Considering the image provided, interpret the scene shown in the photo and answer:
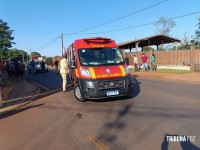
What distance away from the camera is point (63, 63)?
43.8 ft

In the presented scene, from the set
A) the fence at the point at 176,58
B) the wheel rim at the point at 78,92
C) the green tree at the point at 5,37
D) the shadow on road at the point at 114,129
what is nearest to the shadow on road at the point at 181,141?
the shadow on road at the point at 114,129

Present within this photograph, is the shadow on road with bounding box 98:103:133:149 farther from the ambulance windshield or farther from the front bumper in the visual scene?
the ambulance windshield

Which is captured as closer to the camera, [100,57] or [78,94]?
Answer: [78,94]

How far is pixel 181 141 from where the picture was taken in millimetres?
5383

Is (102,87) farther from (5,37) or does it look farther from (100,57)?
(5,37)

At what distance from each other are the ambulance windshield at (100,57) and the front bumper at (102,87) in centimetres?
98

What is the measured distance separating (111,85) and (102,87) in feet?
1.08

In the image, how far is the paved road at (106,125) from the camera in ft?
18.1

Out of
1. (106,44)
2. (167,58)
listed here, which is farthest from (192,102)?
(167,58)

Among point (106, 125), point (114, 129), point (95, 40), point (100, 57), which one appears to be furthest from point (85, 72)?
point (114, 129)

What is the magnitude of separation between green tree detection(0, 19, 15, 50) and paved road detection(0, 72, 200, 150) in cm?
6307

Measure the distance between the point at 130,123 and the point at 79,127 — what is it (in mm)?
1287

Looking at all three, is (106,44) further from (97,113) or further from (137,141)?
(137,141)

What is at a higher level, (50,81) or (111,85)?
(111,85)
